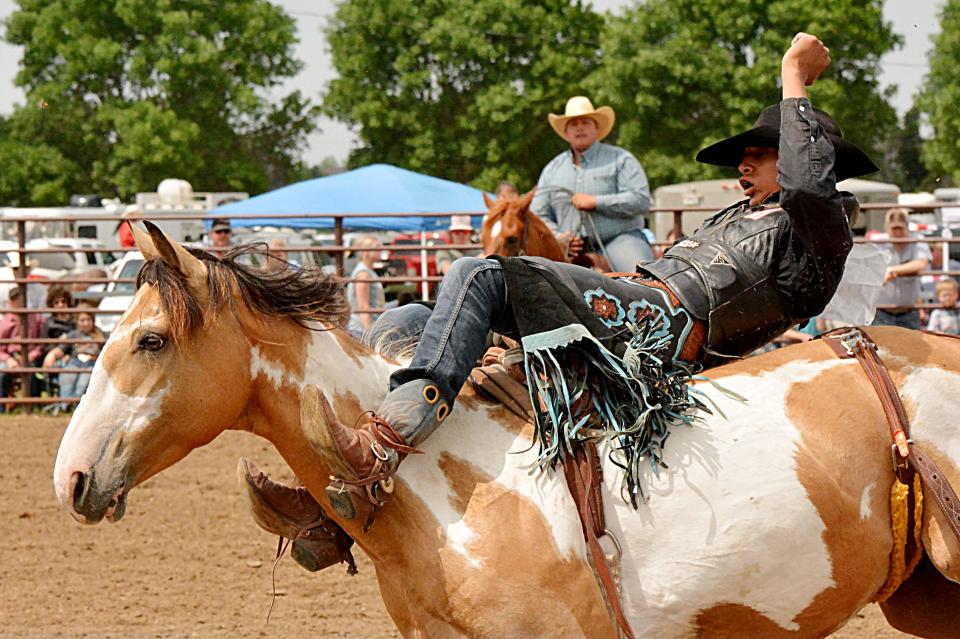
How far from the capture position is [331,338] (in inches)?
119

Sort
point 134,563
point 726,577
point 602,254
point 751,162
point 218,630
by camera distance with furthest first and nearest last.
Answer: point 602,254 → point 134,563 → point 218,630 → point 751,162 → point 726,577

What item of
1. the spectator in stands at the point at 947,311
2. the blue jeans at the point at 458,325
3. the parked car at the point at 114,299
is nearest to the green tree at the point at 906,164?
the parked car at the point at 114,299

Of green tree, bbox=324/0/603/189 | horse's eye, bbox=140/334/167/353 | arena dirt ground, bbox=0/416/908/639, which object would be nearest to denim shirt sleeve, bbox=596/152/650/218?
arena dirt ground, bbox=0/416/908/639

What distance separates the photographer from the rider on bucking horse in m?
2.83

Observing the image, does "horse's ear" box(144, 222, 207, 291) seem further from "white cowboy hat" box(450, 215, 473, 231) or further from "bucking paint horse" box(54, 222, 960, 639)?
"white cowboy hat" box(450, 215, 473, 231)

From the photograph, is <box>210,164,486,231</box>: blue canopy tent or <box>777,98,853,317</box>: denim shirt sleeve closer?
<box>777,98,853,317</box>: denim shirt sleeve

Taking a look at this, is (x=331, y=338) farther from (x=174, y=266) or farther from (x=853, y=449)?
(x=853, y=449)

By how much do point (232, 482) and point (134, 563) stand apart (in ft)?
5.66

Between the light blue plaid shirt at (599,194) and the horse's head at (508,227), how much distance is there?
428 mm

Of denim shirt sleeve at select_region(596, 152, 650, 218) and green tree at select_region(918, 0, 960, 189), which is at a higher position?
green tree at select_region(918, 0, 960, 189)

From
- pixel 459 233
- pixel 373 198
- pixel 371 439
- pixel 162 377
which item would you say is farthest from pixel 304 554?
pixel 373 198

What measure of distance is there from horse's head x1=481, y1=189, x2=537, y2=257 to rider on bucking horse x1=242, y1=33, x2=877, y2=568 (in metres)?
3.35

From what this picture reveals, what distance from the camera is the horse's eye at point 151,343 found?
280 centimetres

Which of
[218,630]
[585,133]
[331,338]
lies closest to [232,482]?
[218,630]
